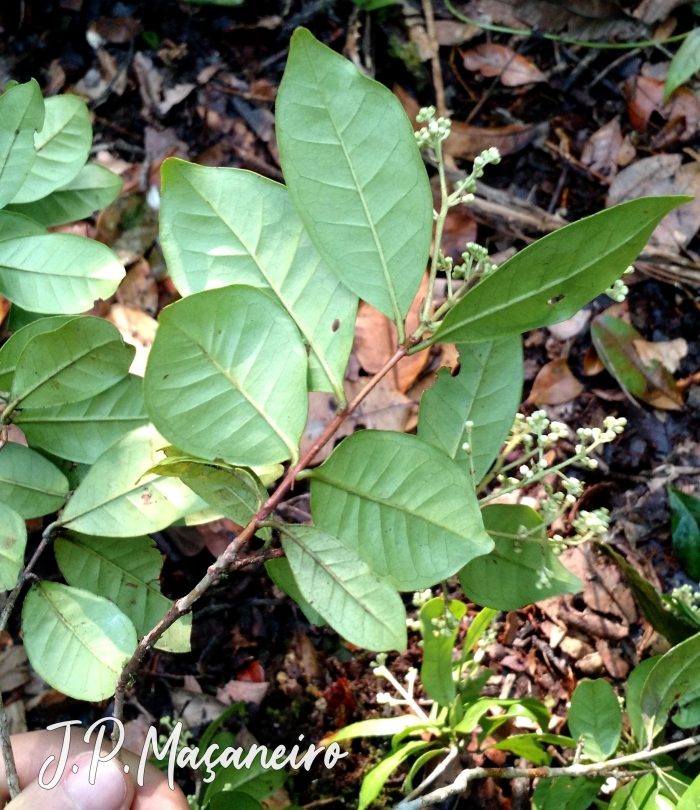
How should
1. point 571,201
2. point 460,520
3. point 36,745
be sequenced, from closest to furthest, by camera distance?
point 460,520 → point 36,745 → point 571,201

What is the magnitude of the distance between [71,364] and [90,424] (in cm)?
14

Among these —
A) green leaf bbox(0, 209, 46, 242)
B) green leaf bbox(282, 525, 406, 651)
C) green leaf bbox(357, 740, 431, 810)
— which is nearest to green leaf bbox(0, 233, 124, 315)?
green leaf bbox(0, 209, 46, 242)

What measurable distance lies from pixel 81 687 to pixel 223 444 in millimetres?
433

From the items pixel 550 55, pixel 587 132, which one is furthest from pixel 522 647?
pixel 550 55

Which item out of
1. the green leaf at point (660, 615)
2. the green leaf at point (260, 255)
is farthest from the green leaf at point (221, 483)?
the green leaf at point (660, 615)

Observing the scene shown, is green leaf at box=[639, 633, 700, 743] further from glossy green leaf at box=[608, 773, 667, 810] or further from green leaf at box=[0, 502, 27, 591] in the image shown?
green leaf at box=[0, 502, 27, 591]

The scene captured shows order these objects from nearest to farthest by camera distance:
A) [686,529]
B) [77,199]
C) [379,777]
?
1. [379,777]
2. [77,199]
3. [686,529]

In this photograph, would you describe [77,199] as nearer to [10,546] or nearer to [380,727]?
[10,546]

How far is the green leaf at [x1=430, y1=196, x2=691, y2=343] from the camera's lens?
656 mm

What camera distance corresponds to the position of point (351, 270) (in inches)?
31.1

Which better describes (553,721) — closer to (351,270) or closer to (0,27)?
(351,270)

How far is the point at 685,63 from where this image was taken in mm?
1659

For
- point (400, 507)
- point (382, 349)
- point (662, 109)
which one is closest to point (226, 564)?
point (400, 507)

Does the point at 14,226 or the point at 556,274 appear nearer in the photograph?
the point at 556,274
